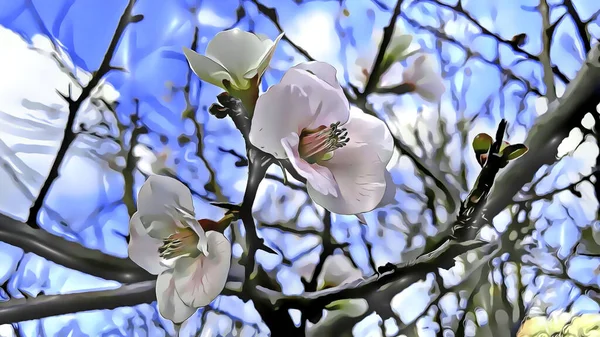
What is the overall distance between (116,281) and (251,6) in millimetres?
282

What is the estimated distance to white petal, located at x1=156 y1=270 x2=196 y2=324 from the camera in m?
0.32

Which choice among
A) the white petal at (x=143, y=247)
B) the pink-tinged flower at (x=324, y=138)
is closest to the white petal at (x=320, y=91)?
the pink-tinged flower at (x=324, y=138)

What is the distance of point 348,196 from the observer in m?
0.31

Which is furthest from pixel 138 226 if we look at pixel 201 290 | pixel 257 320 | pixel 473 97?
pixel 473 97

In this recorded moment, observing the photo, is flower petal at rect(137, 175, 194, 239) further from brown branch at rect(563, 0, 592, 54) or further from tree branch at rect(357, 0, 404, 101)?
brown branch at rect(563, 0, 592, 54)

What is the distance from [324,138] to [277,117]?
36mm

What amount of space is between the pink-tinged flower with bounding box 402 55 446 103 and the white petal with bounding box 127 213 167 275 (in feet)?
0.92

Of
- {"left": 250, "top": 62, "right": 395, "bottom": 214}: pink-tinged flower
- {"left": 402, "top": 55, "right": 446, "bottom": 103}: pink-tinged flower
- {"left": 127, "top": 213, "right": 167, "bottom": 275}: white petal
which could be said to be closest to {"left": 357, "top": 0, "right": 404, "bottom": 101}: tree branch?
{"left": 402, "top": 55, "right": 446, "bottom": 103}: pink-tinged flower

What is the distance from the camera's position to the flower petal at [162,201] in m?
0.31

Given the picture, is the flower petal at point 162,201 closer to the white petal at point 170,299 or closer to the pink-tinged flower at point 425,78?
the white petal at point 170,299

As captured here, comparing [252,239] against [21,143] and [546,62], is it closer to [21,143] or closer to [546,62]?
[21,143]

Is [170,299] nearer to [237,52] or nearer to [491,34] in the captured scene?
[237,52]

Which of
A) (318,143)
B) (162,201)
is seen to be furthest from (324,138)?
(162,201)

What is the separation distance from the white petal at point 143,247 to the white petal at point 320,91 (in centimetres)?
13
